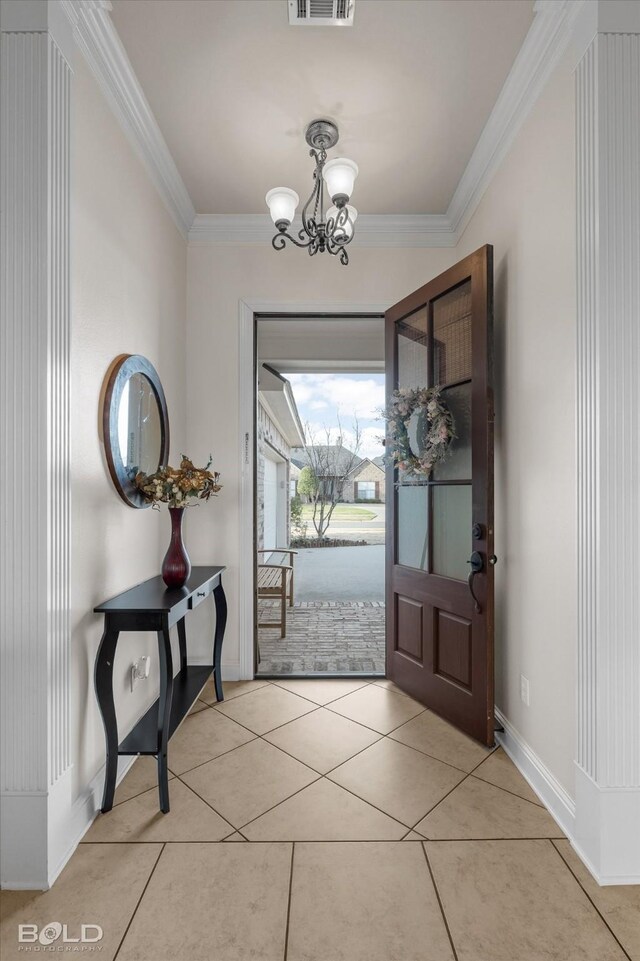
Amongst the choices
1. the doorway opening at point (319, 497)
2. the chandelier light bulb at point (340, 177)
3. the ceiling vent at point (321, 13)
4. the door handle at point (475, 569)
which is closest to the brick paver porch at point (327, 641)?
Answer: the doorway opening at point (319, 497)

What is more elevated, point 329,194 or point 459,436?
point 329,194

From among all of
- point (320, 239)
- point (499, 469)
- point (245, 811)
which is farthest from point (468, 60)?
point (245, 811)

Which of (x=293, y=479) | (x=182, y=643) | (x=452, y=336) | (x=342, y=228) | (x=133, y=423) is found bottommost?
(x=182, y=643)

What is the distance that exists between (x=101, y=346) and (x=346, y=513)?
10.1 metres

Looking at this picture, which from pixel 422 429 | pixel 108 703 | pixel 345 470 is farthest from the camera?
pixel 345 470

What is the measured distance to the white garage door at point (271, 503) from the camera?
8.55 meters

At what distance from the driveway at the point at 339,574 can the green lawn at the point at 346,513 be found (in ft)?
2.98

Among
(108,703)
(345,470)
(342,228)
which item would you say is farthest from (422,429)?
(345,470)

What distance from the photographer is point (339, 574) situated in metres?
7.80

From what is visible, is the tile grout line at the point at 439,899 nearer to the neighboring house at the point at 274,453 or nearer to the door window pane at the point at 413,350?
the door window pane at the point at 413,350

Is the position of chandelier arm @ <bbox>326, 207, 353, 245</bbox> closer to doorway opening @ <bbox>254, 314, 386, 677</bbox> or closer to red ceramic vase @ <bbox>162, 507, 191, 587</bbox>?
doorway opening @ <bbox>254, 314, 386, 677</bbox>

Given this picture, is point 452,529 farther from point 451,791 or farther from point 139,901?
point 139,901

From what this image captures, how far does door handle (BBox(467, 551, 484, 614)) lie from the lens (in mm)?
2328

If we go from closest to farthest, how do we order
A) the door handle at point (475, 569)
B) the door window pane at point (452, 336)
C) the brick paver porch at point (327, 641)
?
the door handle at point (475, 569) → the door window pane at point (452, 336) → the brick paver porch at point (327, 641)
